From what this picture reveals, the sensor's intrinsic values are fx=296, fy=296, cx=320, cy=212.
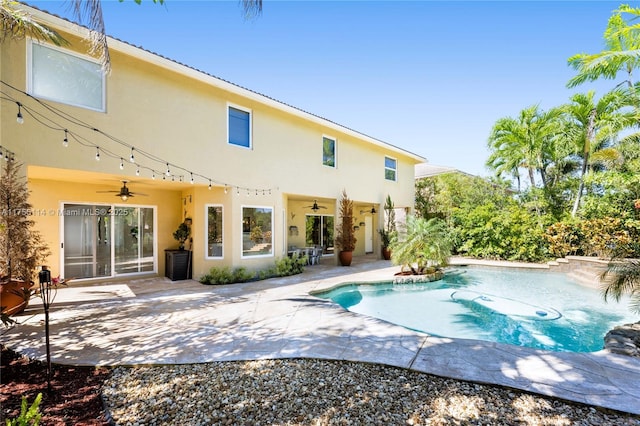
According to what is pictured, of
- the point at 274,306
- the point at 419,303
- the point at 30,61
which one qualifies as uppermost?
the point at 30,61

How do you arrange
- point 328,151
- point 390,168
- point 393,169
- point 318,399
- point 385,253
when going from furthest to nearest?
1. point 393,169
2. point 390,168
3. point 385,253
4. point 328,151
5. point 318,399

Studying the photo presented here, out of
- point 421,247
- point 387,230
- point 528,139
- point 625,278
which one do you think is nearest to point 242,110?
point 421,247

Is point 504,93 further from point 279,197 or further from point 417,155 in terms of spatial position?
point 279,197

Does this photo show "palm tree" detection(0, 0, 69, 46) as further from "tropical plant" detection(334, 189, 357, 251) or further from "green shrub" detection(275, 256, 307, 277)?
"tropical plant" detection(334, 189, 357, 251)

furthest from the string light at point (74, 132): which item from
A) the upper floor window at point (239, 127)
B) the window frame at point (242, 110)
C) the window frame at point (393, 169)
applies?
A: the window frame at point (393, 169)

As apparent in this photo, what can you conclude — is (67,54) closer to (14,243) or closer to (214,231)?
(14,243)

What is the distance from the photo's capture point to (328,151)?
559 inches

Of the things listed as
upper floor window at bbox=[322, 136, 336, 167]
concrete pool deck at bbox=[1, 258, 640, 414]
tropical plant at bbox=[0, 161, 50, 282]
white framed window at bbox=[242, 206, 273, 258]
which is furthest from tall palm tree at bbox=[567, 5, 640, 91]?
tropical plant at bbox=[0, 161, 50, 282]

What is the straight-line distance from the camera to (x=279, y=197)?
12.0m

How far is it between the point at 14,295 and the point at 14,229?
1.41 m

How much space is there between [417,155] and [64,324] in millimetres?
18253

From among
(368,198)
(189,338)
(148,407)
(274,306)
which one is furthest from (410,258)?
(148,407)

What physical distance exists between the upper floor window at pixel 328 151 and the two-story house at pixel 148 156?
74 millimetres

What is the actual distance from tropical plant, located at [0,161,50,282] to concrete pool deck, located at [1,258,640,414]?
43.0 inches
